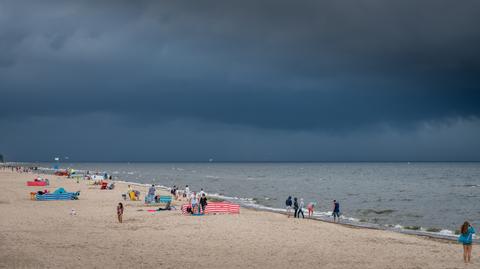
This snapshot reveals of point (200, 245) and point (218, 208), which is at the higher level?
point (218, 208)

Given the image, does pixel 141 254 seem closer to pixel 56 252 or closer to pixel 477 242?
pixel 56 252

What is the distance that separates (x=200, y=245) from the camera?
20594 mm

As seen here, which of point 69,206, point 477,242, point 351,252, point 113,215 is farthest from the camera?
point 69,206

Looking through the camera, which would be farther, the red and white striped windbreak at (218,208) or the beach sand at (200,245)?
the red and white striped windbreak at (218,208)

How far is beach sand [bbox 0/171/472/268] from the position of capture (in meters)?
17.1

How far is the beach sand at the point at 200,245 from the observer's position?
17078 millimetres

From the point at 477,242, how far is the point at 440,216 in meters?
18.0

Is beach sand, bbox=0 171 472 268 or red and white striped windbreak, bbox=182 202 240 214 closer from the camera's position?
beach sand, bbox=0 171 472 268

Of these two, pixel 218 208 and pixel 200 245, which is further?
pixel 218 208

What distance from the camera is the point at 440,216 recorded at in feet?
139

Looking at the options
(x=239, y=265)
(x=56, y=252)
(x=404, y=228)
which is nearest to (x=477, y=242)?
(x=404, y=228)

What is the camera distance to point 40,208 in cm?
3506

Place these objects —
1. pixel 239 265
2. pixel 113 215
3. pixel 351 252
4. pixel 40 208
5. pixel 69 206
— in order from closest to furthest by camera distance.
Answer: pixel 239 265, pixel 351 252, pixel 113 215, pixel 40 208, pixel 69 206

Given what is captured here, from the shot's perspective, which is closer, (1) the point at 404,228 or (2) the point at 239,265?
(2) the point at 239,265
